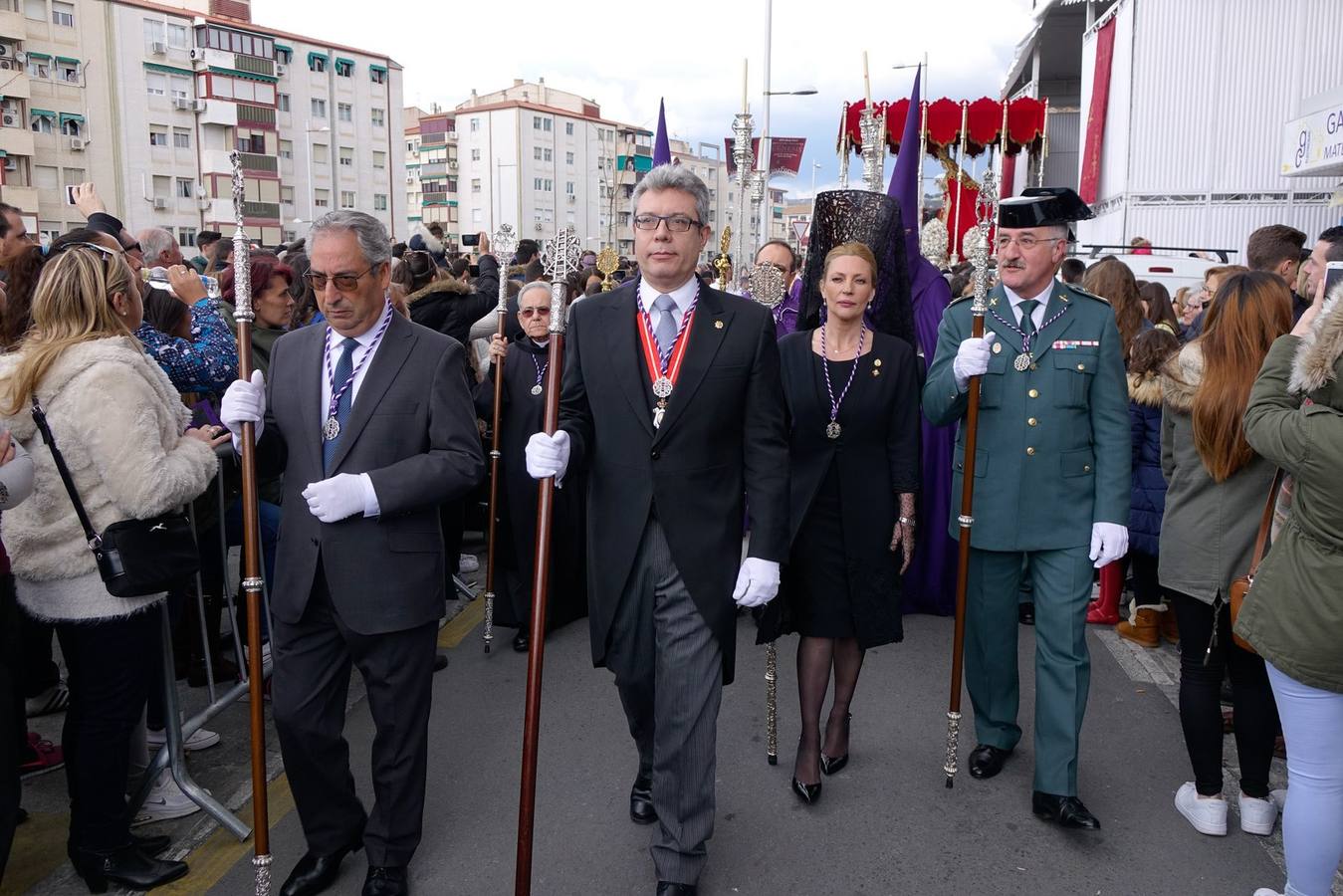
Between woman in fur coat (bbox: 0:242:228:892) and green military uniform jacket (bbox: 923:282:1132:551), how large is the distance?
2.85 meters

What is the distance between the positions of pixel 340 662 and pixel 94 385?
45.0 inches

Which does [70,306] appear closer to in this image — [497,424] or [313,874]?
[313,874]

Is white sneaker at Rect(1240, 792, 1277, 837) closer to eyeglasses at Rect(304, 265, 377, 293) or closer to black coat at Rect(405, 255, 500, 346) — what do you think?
eyeglasses at Rect(304, 265, 377, 293)

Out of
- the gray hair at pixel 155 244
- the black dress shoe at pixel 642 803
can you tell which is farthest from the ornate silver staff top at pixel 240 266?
the gray hair at pixel 155 244

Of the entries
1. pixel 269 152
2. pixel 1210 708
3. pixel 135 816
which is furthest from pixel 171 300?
pixel 269 152

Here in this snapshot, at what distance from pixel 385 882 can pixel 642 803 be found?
96 cm

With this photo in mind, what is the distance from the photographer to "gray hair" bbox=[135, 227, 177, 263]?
808cm

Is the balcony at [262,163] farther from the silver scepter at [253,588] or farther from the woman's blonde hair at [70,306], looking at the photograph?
the silver scepter at [253,588]

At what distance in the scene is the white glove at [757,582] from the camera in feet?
10.8

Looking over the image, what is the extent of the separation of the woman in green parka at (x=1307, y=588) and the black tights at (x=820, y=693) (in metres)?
1.50

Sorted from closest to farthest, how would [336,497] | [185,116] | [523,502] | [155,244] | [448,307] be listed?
[336,497], [523,502], [448,307], [155,244], [185,116]

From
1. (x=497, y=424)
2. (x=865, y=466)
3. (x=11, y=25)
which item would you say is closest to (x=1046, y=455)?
(x=865, y=466)

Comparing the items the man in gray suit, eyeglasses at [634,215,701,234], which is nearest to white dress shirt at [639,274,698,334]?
eyeglasses at [634,215,701,234]

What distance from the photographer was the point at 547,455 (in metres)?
3.14
